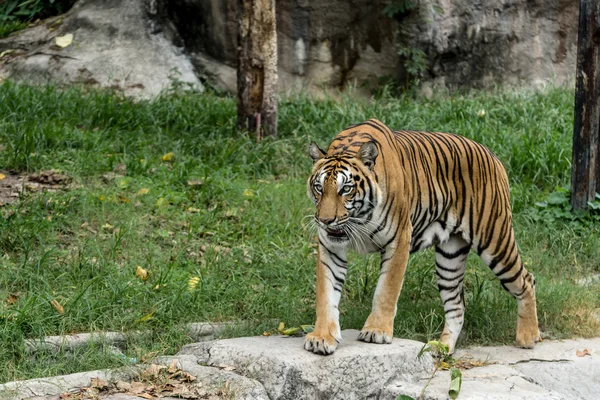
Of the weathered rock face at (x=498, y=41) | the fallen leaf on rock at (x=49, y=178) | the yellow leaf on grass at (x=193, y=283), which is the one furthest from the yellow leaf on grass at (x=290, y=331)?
the weathered rock face at (x=498, y=41)

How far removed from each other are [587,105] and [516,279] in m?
2.54

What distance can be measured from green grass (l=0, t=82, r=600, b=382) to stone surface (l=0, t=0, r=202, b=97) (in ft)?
3.06

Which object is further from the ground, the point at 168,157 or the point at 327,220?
the point at 327,220

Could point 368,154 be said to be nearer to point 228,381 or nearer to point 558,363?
point 228,381

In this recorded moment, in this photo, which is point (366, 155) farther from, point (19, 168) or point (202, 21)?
point (202, 21)

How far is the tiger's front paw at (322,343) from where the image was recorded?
4.81 m

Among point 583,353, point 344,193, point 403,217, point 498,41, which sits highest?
point 344,193

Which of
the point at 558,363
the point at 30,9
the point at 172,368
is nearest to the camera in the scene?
the point at 172,368

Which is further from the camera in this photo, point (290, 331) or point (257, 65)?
point (257, 65)

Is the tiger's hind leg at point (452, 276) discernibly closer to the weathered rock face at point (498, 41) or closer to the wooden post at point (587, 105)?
the wooden post at point (587, 105)

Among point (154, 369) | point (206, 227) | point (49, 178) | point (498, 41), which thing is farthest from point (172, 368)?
point (498, 41)

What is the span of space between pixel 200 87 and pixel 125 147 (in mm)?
2966

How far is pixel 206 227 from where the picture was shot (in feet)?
24.1

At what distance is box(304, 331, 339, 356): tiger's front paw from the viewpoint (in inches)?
189
